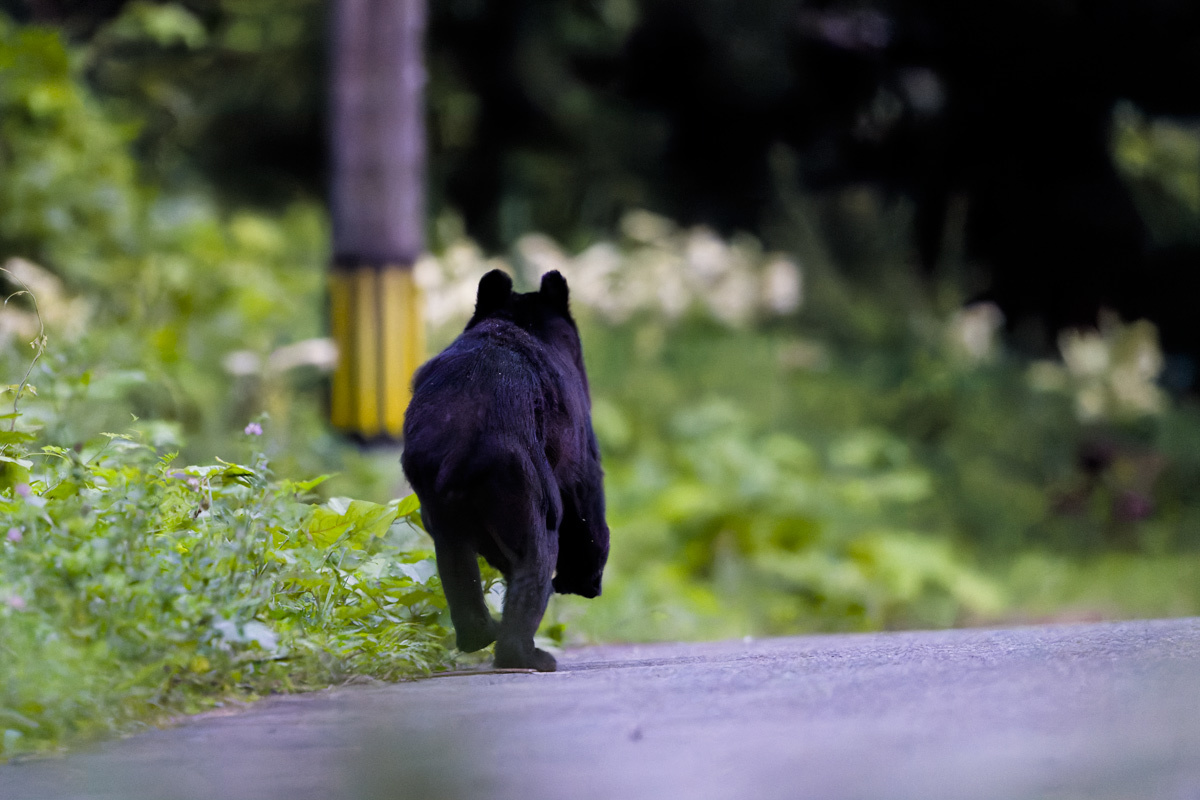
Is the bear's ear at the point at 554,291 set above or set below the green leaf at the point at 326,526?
above

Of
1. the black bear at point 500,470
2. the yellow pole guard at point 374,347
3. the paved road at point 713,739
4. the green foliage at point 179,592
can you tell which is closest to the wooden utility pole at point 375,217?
the yellow pole guard at point 374,347

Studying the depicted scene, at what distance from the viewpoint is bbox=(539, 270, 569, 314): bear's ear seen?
11.5 feet

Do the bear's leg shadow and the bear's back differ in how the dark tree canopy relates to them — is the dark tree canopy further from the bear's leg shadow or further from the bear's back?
the bear's leg shadow

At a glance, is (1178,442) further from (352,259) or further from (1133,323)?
(352,259)

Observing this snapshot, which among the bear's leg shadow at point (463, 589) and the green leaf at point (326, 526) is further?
the green leaf at point (326, 526)

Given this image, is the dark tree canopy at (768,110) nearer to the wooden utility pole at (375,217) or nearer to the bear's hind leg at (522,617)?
A: the wooden utility pole at (375,217)

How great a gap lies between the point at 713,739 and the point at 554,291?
1.63m

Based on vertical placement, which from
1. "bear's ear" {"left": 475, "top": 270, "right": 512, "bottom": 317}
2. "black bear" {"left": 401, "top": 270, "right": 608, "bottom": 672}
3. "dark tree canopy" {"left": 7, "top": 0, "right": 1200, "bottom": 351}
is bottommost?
"black bear" {"left": 401, "top": 270, "right": 608, "bottom": 672}

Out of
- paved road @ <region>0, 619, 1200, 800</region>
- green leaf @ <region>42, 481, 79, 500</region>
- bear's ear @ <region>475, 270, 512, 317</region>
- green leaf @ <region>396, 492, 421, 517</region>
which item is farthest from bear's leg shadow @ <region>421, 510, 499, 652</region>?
green leaf @ <region>42, 481, 79, 500</region>

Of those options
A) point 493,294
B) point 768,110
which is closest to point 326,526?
point 493,294

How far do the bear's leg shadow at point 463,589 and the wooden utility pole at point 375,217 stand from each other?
10.8 feet

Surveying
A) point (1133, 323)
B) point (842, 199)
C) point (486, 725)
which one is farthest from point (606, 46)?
point (486, 725)

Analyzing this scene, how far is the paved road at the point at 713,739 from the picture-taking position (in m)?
1.91

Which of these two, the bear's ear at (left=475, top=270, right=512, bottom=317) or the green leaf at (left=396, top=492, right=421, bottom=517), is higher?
the bear's ear at (left=475, top=270, right=512, bottom=317)
